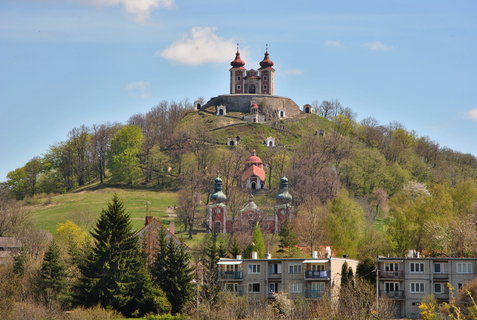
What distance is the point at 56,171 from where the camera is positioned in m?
153

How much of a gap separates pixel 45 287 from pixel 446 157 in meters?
105

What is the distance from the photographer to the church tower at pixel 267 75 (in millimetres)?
184000

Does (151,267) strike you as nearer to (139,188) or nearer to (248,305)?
(248,305)

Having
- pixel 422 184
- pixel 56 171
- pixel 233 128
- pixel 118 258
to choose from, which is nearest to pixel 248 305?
pixel 118 258

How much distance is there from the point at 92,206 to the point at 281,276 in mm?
66984

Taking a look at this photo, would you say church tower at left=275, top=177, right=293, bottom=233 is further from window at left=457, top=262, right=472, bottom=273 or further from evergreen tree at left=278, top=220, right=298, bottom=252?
window at left=457, top=262, right=472, bottom=273

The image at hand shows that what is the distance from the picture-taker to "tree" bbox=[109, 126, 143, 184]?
145 m

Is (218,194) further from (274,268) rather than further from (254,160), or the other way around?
(274,268)

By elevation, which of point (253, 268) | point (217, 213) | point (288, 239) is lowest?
point (253, 268)

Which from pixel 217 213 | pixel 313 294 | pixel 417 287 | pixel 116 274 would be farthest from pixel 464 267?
pixel 217 213

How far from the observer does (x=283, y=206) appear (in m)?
119

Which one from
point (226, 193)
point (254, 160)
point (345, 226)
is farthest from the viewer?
point (254, 160)

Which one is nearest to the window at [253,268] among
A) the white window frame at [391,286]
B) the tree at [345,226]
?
the white window frame at [391,286]

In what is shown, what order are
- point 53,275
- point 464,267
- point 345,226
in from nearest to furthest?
point 464,267 → point 53,275 → point 345,226
